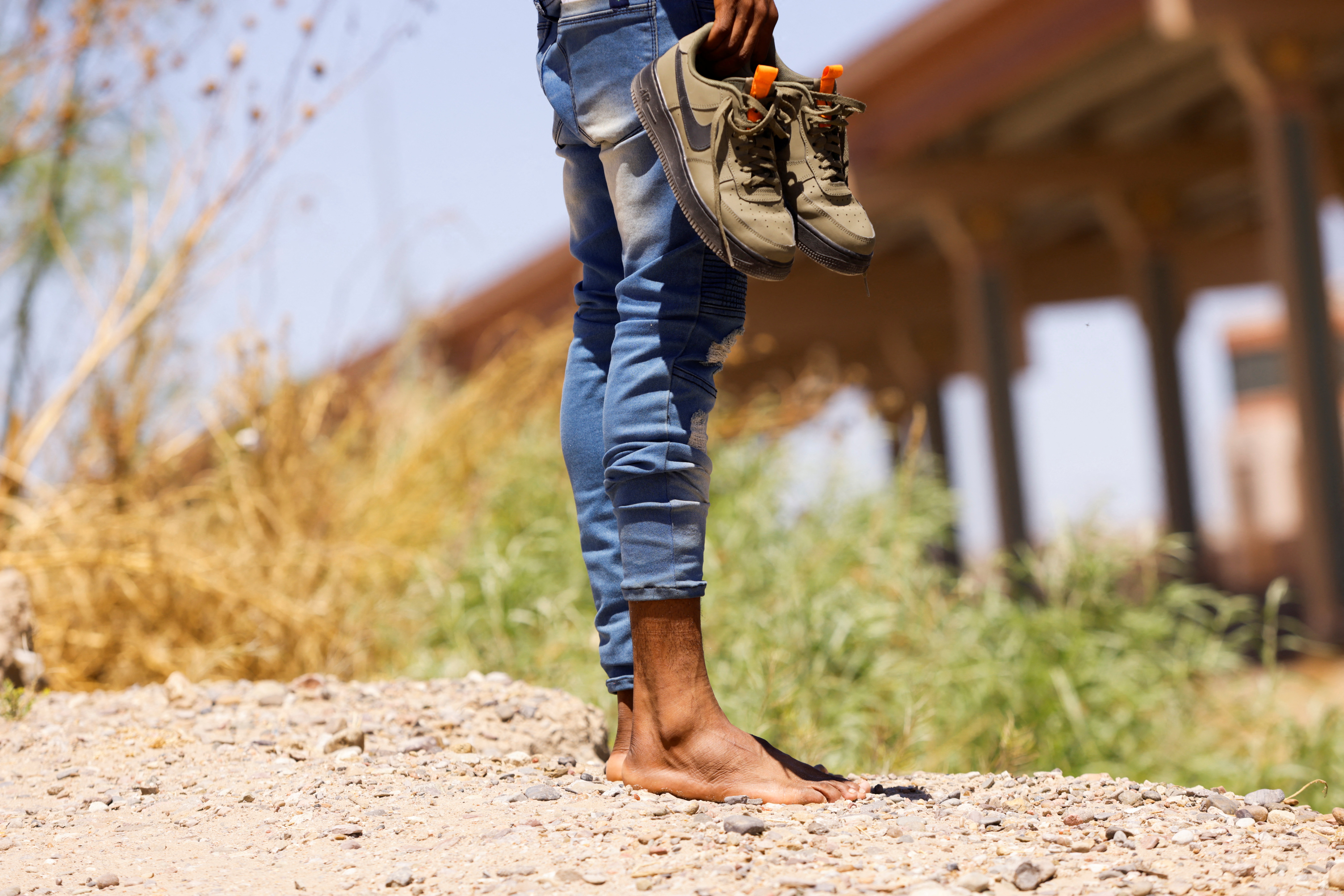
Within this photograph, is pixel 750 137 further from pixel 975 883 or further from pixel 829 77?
pixel 975 883

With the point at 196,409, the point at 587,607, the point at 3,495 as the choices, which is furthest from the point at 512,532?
the point at 3,495

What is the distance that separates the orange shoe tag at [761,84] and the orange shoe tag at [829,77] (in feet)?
0.24

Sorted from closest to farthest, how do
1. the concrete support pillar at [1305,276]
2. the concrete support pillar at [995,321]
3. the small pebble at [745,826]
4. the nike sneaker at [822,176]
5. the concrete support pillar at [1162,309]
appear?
the small pebble at [745,826], the nike sneaker at [822,176], the concrete support pillar at [1305,276], the concrete support pillar at [995,321], the concrete support pillar at [1162,309]

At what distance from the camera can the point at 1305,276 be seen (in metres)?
6.01

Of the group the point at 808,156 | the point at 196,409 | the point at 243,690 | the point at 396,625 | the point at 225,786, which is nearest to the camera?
the point at 808,156

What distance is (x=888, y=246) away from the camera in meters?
12.2

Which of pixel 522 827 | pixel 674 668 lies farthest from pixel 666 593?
pixel 522 827

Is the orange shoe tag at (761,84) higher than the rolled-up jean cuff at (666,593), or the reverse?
the orange shoe tag at (761,84)

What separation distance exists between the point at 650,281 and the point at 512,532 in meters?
2.79

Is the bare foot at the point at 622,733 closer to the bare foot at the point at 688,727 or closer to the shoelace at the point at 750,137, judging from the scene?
the bare foot at the point at 688,727

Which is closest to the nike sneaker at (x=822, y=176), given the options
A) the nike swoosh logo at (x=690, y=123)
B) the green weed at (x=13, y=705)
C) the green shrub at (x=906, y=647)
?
the nike swoosh logo at (x=690, y=123)

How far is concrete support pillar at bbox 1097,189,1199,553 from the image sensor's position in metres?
9.02

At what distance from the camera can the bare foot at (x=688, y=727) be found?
162 centimetres

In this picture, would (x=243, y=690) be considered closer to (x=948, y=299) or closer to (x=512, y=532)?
(x=512, y=532)
